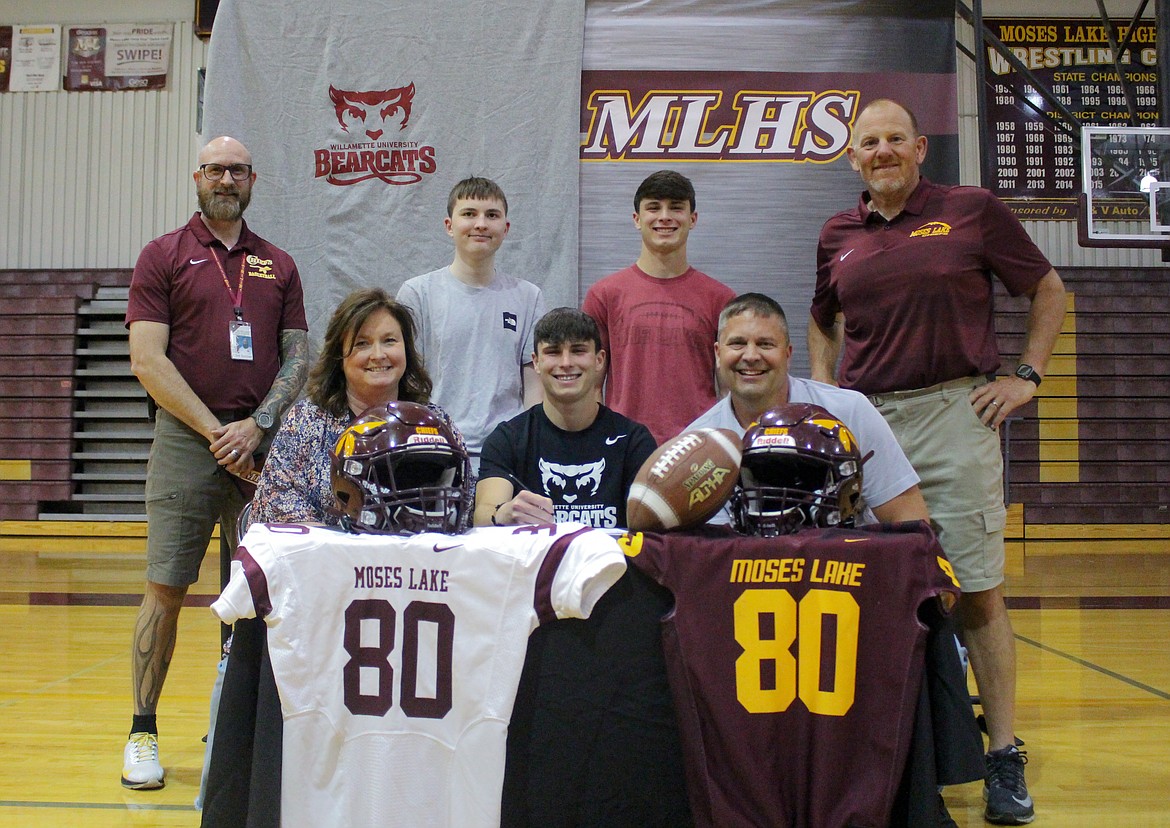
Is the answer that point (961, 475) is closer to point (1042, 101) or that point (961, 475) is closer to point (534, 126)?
point (534, 126)

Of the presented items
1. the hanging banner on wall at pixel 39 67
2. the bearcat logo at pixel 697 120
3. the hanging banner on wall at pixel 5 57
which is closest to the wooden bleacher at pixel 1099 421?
the bearcat logo at pixel 697 120

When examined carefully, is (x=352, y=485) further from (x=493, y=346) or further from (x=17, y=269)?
(x=17, y=269)

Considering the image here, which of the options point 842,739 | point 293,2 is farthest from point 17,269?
point 842,739

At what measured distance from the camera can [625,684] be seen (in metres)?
2.10

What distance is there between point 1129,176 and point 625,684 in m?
5.73

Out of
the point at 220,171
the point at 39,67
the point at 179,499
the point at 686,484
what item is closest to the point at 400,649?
the point at 686,484

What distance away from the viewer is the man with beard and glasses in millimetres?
3227

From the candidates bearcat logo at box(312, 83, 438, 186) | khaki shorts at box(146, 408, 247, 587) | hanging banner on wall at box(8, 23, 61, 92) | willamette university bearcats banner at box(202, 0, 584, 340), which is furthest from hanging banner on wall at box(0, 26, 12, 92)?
khaki shorts at box(146, 408, 247, 587)

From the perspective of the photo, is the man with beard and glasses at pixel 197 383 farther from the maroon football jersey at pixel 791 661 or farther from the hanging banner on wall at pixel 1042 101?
the hanging banner on wall at pixel 1042 101

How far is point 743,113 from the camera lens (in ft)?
15.2

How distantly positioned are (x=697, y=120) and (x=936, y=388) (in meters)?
2.12

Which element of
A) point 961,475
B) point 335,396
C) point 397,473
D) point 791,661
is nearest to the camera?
point 791,661

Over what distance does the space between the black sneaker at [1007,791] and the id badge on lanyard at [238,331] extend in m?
2.69

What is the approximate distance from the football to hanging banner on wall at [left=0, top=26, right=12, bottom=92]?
12324mm
